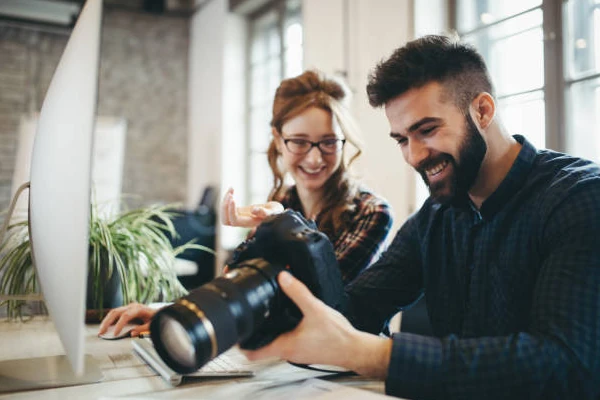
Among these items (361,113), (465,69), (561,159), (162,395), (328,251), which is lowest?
(162,395)

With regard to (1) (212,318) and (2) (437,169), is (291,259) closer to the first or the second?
(1) (212,318)

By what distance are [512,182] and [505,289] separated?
0.62 feet

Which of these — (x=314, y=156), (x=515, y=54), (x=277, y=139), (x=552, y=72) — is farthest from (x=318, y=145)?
(x=515, y=54)

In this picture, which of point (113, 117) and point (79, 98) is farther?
point (113, 117)

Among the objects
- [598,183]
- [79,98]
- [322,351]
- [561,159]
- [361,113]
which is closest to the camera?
[79,98]

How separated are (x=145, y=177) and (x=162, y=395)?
4.58 m

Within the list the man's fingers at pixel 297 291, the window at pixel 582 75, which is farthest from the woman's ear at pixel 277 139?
the window at pixel 582 75

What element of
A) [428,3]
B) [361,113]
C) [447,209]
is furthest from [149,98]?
[447,209]

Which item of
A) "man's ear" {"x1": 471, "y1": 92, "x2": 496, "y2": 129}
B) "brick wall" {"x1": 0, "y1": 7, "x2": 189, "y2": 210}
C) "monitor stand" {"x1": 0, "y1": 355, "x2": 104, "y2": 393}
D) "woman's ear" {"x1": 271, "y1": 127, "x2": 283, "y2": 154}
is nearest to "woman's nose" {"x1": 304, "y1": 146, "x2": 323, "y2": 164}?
"woman's ear" {"x1": 271, "y1": 127, "x2": 283, "y2": 154}

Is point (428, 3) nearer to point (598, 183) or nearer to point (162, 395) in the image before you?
point (598, 183)

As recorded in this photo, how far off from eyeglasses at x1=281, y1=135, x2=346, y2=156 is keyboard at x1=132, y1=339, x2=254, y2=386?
651mm

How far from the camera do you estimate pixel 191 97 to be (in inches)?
208

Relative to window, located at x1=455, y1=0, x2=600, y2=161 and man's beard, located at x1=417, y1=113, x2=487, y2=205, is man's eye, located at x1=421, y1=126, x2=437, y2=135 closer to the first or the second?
man's beard, located at x1=417, y1=113, x2=487, y2=205

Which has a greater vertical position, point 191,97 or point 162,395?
point 191,97
